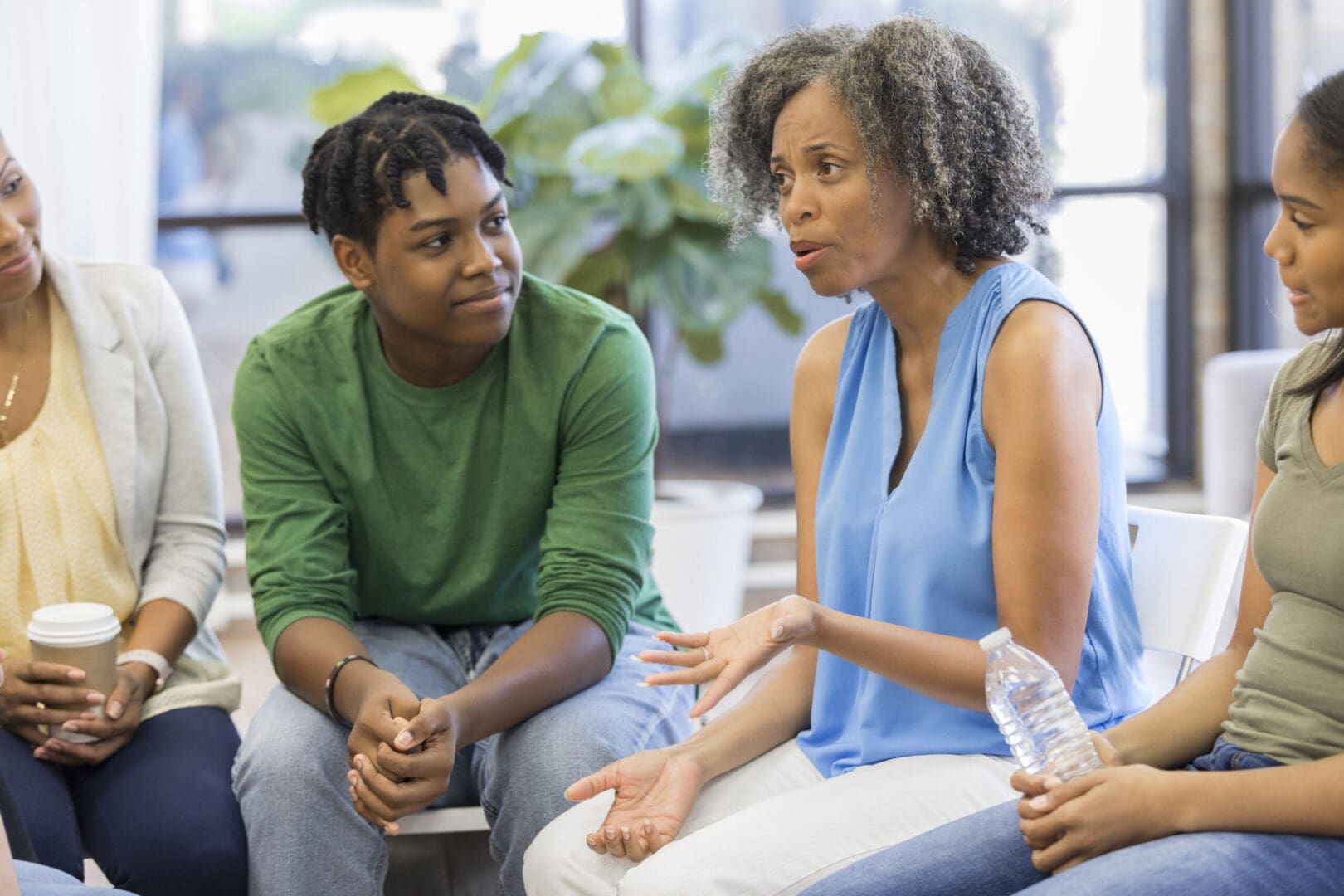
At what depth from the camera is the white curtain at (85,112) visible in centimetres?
382

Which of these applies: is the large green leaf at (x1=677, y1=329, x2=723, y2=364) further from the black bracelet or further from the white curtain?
the black bracelet

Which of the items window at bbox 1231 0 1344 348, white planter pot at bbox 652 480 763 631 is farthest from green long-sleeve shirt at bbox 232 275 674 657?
window at bbox 1231 0 1344 348

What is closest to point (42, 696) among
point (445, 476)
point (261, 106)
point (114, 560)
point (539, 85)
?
point (114, 560)

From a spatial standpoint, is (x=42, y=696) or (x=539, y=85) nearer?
(x=42, y=696)

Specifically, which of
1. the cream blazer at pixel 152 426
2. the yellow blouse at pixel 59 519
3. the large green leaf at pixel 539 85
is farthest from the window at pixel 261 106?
the yellow blouse at pixel 59 519

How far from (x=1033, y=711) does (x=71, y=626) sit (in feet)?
3.93

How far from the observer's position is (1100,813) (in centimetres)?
127

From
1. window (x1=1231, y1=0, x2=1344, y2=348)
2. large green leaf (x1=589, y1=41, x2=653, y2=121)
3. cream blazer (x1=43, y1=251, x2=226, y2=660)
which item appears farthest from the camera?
window (x1=1231, y1=0, x2=1344, y2=348)

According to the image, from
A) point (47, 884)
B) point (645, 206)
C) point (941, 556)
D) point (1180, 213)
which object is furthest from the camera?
point (1180, 213)

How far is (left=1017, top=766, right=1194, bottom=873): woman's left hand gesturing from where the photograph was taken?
1.26 meters

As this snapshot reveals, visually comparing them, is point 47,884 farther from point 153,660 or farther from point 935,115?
point 935,115

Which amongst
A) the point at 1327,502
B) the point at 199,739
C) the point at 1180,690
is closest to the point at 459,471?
the point at 199,739

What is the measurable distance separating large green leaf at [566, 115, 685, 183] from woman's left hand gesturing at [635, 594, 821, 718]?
212 cm

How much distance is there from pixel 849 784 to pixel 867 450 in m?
0.40
